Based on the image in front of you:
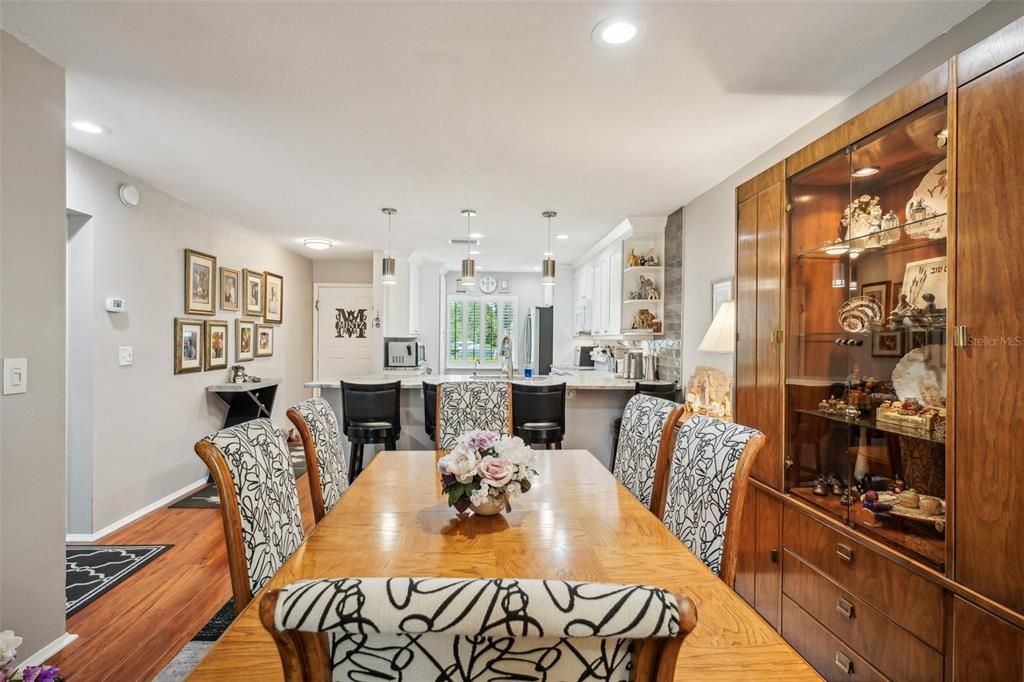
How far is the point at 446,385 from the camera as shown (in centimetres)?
263

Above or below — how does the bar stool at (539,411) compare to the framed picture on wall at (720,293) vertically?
below

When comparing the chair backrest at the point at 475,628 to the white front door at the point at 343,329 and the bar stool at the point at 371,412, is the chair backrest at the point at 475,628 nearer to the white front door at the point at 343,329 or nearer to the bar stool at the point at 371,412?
the bar stool at the point at 371,412

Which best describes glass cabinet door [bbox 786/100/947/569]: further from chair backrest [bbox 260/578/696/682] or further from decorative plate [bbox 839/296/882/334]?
chair backrest [bbox 260/578/696/682]

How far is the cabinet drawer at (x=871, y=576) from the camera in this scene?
4.69ft

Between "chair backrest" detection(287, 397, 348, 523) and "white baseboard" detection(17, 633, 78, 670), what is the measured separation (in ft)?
4.16

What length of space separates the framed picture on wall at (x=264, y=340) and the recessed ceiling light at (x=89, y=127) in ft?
9.51

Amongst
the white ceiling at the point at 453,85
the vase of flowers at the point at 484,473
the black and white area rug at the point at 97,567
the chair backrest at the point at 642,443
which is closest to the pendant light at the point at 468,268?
the white ceiling at the point at 453,85

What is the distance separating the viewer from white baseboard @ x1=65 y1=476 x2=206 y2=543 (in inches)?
124

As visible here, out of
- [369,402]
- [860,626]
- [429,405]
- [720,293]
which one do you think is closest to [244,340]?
[369,402]

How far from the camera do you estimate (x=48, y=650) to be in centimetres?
202

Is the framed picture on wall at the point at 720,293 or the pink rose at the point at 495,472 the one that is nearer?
the pink rose at the point at 495,472

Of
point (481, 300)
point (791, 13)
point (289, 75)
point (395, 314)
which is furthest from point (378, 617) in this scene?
point (481, 300)

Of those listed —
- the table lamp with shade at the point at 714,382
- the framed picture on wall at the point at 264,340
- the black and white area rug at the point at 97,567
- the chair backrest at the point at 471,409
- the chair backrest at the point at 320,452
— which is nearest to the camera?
the chair backrest at the point at 320,452

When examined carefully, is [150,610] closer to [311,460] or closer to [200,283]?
[311,460]
